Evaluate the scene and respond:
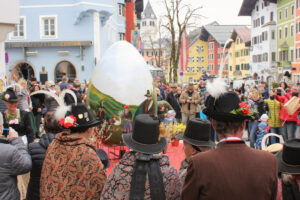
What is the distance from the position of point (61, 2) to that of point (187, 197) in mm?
25742

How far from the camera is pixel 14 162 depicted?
11.3 feet

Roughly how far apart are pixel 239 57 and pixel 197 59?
1865cm

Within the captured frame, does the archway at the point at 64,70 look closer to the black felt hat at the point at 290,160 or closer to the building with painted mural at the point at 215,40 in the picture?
the black felt hat at the point at 290,160

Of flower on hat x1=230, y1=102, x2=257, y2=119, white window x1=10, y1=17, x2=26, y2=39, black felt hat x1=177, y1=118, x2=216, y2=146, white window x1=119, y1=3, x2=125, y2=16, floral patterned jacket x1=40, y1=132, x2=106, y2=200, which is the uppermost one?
white window x1=119, y1=3, x2=125, y2=16

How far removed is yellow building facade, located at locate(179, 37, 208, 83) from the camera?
82.8 meters

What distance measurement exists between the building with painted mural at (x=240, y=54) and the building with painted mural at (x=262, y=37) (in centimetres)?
476

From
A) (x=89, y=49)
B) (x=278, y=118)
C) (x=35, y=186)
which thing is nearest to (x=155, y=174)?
(x=35, y=186)

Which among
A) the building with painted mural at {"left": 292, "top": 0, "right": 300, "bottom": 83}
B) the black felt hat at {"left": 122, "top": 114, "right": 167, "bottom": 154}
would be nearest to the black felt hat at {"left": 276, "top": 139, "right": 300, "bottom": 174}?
the black felt hat at {"left": 122, "top": 114, "right": 167, "bottom": 154}

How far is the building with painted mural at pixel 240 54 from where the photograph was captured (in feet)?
204

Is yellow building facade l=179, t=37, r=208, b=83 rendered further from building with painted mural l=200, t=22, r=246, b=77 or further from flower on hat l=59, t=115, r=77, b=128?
flower on hat l=59, t=115, r=77, b=128

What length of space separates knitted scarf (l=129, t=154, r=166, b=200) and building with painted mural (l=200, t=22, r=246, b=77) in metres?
72.1

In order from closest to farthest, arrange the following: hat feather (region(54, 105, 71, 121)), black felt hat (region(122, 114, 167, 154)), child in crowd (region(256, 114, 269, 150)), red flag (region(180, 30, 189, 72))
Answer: black felt hat (region(122, 114, 167, 154))
hat feather (region(54, 105, 71, 121))
child in crowd (region(256, 114, 269, 150))
red flag (region(180, 30, 189, 72))

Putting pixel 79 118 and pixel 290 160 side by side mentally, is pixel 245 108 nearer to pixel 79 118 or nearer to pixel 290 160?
pixel 290 160

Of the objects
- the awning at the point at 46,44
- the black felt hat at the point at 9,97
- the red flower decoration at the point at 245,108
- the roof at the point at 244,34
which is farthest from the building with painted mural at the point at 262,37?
the red flower decoration at the point at 245,108
